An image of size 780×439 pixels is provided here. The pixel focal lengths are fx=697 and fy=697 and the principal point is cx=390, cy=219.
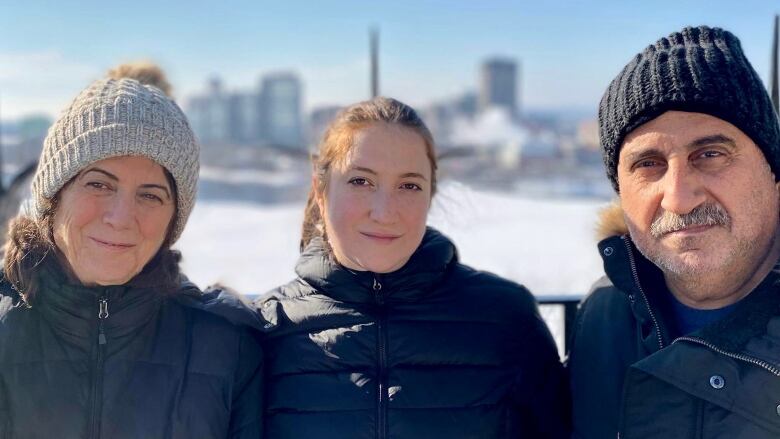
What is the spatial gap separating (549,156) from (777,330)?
67.6 meters

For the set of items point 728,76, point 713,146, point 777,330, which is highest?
point 728,76

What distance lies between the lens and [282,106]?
78438mm

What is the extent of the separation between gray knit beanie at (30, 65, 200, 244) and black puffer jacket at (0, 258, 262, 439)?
0.26 m

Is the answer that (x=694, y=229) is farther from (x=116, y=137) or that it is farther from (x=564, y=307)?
(x=116, y=137)

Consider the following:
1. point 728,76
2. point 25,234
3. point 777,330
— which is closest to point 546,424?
point 777,330

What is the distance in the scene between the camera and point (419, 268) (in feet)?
7.02

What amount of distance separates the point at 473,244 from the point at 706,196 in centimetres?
1313

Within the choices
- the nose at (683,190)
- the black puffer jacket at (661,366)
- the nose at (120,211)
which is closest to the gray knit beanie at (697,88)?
the nose at (683,190)

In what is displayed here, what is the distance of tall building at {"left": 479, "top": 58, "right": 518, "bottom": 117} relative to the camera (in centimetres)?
9312

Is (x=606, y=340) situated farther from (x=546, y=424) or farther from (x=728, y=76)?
(x=728, y=76)

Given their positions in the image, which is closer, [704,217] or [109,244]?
[704,217]

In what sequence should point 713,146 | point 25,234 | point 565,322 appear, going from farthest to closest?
1. point 565,322
2. point 25,234
3. point 713,146

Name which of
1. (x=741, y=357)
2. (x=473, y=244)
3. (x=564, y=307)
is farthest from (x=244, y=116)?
(x=741, y=357)

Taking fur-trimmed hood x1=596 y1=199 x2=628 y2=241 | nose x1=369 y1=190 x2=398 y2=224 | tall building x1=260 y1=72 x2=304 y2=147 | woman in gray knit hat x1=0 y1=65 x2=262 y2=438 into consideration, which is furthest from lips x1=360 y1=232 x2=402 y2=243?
tall building x1=260 y1=72 x2=304 y2=147
